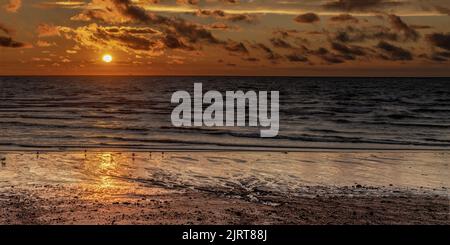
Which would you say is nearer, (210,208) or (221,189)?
(210,208)

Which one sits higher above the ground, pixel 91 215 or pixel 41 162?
pixel 41 162

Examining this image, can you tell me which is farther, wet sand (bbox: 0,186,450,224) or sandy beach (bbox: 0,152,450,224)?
sandy beach (bbox: 0,152,450,224)

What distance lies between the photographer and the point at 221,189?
55.7 ft

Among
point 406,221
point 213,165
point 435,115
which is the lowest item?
point 406,221

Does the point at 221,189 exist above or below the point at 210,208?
above

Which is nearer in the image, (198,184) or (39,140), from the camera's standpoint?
(198,184)

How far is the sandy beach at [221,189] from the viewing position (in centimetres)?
1332

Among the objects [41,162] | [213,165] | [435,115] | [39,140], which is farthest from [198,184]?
[435,115]

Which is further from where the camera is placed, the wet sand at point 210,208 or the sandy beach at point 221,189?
the sandy beach at point 221,189

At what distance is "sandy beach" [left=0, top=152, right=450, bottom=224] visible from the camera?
1332 centimetres

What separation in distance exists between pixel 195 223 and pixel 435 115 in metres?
55.7
